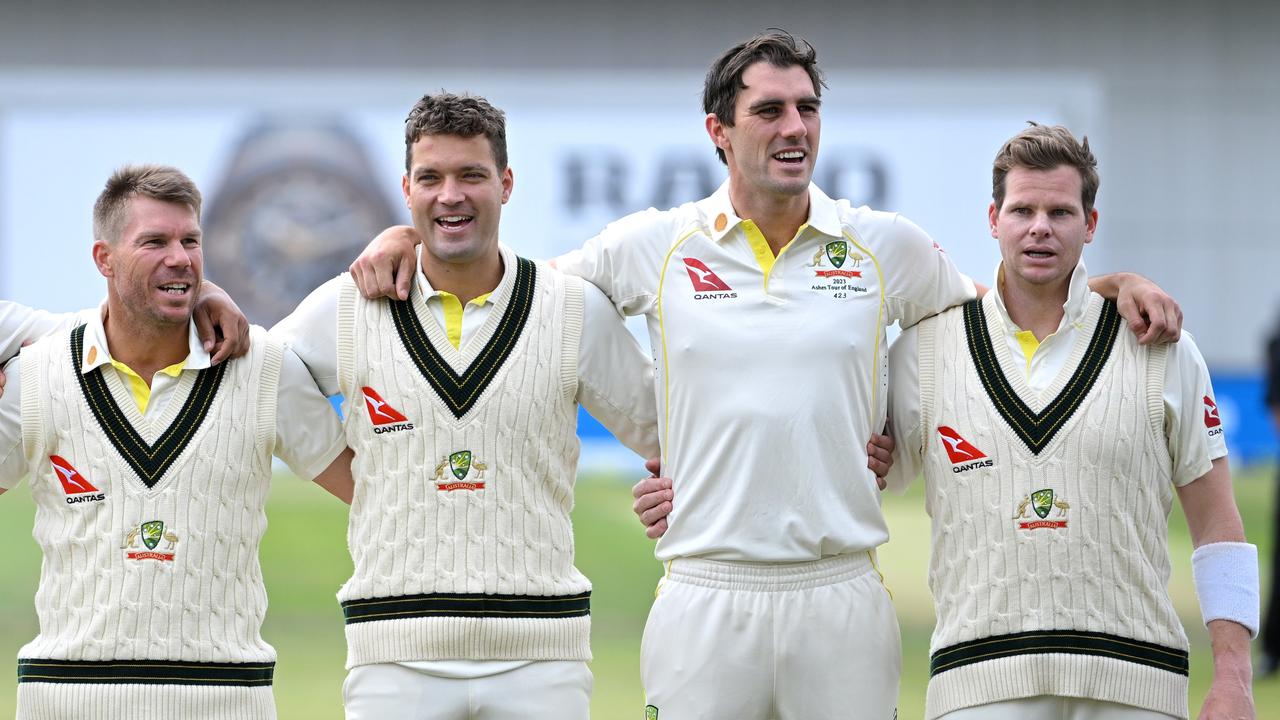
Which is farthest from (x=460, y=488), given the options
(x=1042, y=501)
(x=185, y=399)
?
(x=1042, y=501)

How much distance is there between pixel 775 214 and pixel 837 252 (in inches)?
6.7

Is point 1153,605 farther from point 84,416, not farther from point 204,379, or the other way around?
point 84,416

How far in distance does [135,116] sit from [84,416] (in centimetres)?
1012

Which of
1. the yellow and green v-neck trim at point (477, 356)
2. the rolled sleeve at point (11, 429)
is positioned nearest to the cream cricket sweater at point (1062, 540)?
the yellow and green v-neck trim at point (477, 356)

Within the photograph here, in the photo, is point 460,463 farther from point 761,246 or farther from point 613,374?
point 761,246

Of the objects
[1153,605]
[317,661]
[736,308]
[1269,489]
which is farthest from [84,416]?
[1269,489]

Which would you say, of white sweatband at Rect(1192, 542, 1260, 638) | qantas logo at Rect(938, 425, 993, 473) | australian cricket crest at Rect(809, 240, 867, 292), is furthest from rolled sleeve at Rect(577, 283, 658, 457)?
white sweatband at Rect(1192, 542, 1260, 638)

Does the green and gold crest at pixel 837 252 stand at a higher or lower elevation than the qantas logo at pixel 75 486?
higher

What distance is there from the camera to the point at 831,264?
3695 millimetres

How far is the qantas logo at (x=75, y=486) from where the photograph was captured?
3486 mm

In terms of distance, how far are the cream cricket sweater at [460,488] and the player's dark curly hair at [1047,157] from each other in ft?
3.53

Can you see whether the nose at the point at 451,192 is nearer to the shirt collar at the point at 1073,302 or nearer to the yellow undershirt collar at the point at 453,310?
the yellow undershirt collar at the point at 453,310

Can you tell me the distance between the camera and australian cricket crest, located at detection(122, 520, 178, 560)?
346 cm

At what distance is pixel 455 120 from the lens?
11.8 feet
